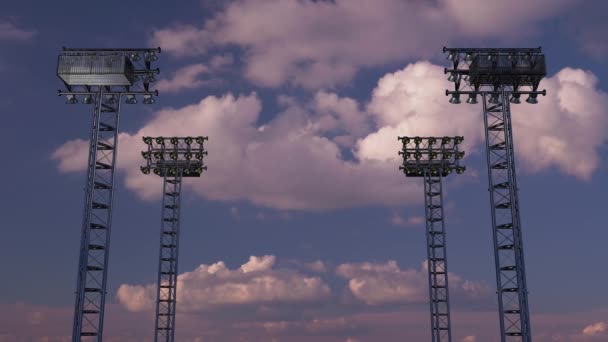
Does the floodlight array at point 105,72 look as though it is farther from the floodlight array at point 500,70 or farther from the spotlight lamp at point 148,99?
the floodlight array at point 500,70

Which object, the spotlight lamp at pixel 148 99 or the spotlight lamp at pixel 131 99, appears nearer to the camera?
the spotlight lamp at pixel 131 99

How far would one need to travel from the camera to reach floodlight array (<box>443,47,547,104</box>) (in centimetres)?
4947

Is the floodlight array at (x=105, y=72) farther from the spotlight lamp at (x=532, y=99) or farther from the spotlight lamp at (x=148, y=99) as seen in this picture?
the spotlight lamp at (x=532, y=99)

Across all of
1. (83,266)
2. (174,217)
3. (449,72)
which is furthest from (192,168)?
(449,72)

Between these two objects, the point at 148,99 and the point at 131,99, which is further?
the point at 148,99

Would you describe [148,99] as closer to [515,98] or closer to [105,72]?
[105,72]

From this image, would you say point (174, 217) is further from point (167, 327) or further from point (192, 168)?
point (167, 327)

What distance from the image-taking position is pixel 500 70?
4947cm

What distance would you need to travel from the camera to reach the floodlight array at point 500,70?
4947 centimetres

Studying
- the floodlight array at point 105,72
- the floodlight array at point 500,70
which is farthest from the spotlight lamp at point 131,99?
the floodlight array at point 500,70

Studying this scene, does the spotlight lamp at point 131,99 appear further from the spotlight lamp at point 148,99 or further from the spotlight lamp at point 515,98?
the spotlight lamp at point 515,98

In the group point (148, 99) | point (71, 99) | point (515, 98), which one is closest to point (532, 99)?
point (515, 98)

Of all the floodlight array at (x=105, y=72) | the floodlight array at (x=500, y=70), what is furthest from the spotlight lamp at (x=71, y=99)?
the floodlight array at (x=500, y=70)

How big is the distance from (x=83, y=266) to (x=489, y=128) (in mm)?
27783
